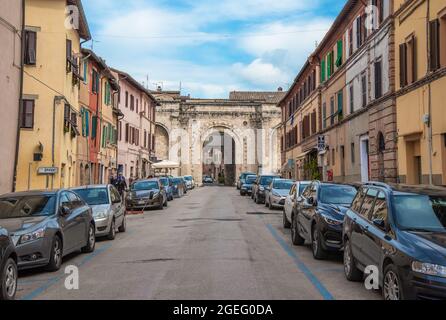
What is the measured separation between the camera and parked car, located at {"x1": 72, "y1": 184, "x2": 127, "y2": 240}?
1467 centimetres

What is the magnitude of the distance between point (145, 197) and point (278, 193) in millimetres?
6653

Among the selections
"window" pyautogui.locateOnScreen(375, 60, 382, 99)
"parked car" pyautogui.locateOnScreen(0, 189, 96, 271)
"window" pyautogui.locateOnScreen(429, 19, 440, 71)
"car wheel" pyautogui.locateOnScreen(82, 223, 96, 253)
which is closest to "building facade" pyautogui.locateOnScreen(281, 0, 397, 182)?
"window" pyautogui.locateOnScreen(375, 60, 382, 99)

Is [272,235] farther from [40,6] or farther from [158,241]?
[40,6]

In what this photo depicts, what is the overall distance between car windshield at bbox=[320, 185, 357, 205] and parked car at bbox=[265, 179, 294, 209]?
12.6 metres

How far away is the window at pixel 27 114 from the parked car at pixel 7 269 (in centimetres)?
1863

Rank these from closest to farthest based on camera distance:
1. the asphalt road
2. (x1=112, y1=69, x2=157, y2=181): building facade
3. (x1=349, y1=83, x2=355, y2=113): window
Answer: the asphalt road, (x1=349, y1=83, x2=355, y2=113): window, (x1=112, y1=69, x2=157, y2=181): building facade

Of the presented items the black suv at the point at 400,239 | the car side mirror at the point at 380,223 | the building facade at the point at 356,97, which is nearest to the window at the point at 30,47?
the building facade at the point at 356,97

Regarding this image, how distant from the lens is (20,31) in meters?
22.8

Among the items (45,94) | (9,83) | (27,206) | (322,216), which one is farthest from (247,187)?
(27,206)

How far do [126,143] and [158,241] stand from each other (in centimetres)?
3429

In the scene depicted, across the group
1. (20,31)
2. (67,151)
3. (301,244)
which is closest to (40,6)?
(20,31)

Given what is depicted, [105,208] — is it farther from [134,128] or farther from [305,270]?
[134,128]

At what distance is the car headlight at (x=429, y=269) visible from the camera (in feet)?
19.1

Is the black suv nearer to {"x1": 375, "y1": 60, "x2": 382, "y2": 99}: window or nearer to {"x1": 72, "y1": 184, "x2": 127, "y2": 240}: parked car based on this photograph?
{"x1": 72, "y1": 184, "x2": 127, "y2": 240}: parked car
